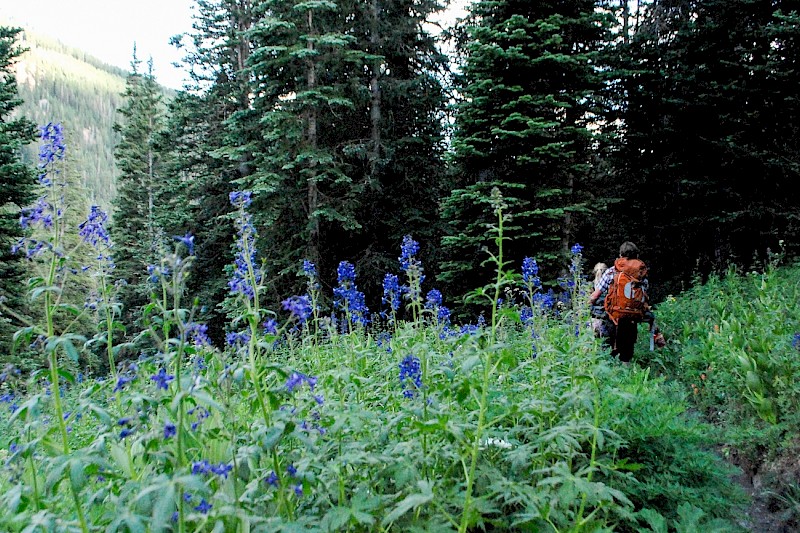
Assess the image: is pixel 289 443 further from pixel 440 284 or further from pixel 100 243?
pixel 440 284

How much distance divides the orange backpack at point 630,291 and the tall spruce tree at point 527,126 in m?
3.32

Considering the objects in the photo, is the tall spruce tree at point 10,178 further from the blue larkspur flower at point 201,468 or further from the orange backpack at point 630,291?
the blue larkspur flower at point 201,468

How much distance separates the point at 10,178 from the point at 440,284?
11.8m

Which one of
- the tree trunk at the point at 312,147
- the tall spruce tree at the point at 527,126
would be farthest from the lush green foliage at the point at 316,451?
the tree trunk at the point at 312,147

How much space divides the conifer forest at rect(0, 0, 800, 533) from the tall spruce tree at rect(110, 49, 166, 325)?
5.39 metres

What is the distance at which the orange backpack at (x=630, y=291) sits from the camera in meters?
6.91

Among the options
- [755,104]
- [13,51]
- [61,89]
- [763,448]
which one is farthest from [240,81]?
[61,89]

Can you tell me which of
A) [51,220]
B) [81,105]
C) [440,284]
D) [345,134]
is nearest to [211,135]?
[345,134]

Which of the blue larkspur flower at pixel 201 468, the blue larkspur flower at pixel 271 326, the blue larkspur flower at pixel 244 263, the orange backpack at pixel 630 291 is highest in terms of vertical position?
the blue larkspur flower at pixel 244 263

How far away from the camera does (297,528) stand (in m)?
1.77

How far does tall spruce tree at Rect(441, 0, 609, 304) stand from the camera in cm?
1052

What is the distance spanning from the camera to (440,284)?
13.0m

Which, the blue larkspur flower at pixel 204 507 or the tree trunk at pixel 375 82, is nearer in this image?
the blue larkspur flower at pixel 204 507

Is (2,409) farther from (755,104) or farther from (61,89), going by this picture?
(61,89)
